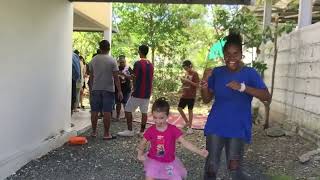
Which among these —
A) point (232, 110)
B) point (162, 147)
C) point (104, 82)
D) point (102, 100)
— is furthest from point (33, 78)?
point (232, 110)

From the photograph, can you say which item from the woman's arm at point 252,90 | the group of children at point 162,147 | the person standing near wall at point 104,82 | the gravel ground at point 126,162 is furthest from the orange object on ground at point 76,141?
the woman's arm at point 252,90

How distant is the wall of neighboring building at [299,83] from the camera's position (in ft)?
26.7

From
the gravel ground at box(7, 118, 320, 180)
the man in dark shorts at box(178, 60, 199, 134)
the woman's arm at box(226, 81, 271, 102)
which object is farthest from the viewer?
the man in dark shorts at box(178, 60, 199, 134)

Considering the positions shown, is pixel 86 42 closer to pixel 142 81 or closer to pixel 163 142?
pixel 142 81

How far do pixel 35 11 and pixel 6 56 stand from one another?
119 cm

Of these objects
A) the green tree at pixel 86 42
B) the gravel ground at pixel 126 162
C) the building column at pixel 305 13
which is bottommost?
the gravel ground at pixel 126 162

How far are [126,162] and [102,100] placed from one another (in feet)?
6.55

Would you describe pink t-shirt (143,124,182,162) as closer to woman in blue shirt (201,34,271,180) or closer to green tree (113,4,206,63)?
woman in blue shirt (201,34,271,180)

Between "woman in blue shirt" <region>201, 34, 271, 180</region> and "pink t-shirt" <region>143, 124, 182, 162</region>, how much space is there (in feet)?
1.20

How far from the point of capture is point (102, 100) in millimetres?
9125

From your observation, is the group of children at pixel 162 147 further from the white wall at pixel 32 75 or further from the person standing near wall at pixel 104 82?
the person standing near wall at pixel 104 82

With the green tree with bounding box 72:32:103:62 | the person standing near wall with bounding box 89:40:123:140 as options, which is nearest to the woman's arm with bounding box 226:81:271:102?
the person standing near wall with bounding box 89:40:123:140

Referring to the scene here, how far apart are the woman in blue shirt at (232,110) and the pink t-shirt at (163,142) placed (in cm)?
37

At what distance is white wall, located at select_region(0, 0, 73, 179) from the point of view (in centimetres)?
617
